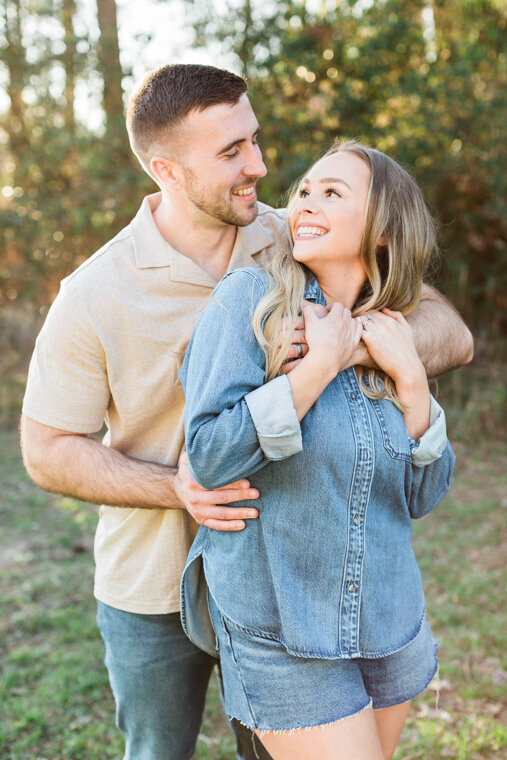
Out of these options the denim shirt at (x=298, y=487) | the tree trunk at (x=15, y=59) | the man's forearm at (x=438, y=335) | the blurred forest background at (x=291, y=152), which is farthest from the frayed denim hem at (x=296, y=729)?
the tree trunk at (x=15, y=59)

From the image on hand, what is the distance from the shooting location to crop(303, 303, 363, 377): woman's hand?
175 cm

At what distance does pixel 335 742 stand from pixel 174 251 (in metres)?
1.45

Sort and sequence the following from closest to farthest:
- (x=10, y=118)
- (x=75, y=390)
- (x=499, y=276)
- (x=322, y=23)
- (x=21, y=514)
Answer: (x=75, y=390) < (x=21, y=514) < (x=322, y=23) < (x=499, y=276) < (x=10, y=118)

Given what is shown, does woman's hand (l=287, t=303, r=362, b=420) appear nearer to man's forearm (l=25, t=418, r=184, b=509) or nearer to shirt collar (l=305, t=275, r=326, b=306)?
shirt collar (l=305, t=275, r=326, b=306)

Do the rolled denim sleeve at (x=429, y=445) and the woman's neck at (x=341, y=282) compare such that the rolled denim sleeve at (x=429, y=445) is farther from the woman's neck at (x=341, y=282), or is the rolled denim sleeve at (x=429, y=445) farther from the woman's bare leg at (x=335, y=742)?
the woman's bare leg at (x=335, y=742)

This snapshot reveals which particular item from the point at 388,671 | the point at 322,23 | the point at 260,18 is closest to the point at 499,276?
the point at 322,23

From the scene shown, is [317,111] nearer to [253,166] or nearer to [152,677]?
[253,166]

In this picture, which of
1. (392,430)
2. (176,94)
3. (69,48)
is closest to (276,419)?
(392,430)

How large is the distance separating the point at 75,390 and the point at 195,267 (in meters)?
0.53

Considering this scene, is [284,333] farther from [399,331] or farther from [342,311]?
[399,331]

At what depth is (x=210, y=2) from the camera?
786cm

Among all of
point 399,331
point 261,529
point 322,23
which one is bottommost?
point 261,529

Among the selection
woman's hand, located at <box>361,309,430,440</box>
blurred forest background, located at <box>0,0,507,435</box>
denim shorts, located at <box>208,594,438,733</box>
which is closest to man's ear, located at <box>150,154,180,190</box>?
woman's hand, located at <box>361,309,430,440</box>

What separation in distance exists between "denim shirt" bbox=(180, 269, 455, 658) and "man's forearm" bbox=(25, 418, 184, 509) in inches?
11.3
